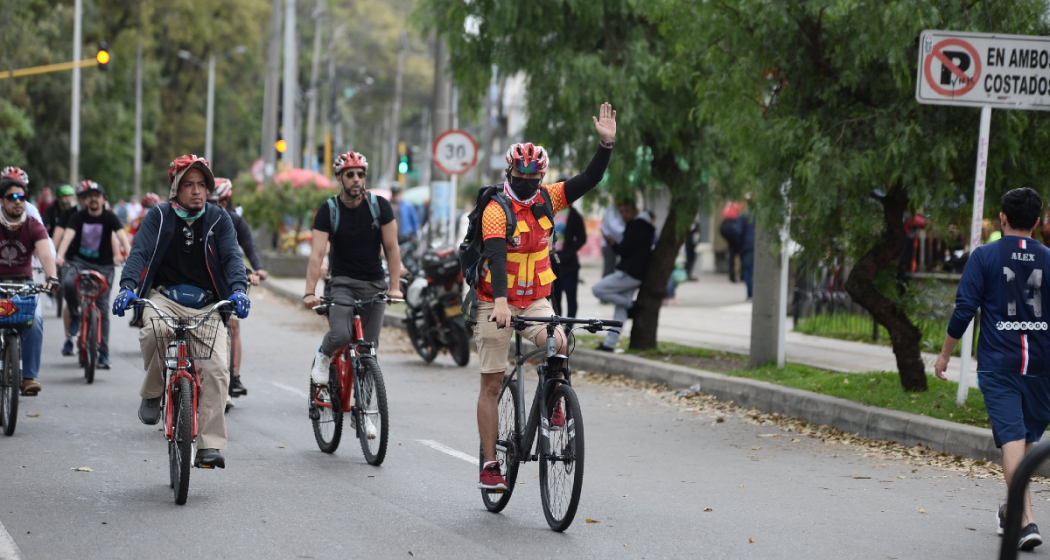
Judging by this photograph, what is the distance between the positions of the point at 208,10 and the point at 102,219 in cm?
4262

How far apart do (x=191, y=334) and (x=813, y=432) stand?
16.5 feet

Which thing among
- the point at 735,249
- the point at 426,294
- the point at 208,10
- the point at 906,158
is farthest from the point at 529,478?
the point at 208,10

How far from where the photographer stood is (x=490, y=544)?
20.2 feet

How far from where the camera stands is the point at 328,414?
28.8 feet

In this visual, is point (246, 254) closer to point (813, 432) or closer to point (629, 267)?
point (813, 432)

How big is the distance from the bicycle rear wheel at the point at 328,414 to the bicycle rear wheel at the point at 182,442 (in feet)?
5.66

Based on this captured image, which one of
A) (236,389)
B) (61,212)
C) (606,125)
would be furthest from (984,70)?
(61,212)

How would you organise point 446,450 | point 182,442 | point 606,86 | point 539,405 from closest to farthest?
point 539,405
point 182,442
point 446,450
point 606,86

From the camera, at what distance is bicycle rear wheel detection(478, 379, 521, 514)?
6676mm

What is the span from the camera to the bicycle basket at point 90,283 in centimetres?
1267

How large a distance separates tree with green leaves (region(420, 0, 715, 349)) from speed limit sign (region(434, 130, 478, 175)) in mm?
3217

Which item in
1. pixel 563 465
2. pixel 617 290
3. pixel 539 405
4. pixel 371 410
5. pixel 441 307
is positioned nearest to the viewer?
pixel 563 465

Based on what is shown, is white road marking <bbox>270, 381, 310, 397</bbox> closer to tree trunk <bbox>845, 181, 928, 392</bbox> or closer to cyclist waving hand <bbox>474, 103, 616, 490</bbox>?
tree trunk <bbox>845, 181, 928, 392</bbox>

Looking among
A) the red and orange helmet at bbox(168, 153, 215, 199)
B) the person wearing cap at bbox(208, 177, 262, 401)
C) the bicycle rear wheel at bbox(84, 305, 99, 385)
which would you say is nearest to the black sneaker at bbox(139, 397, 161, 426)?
the red and orange helmet at bbox(168, 153, 215, 199)
